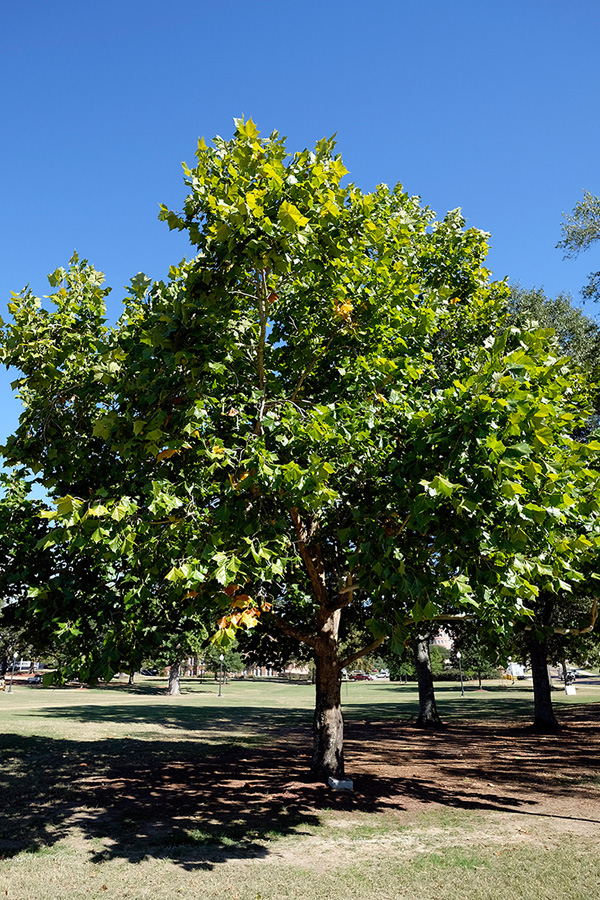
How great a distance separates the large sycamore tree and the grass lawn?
2986 millimetres

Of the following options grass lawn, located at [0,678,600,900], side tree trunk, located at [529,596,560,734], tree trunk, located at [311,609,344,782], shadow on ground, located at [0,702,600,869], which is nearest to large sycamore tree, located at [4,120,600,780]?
tree trunk, located at [311,609,344,782]

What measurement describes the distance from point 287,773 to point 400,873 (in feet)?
22.7

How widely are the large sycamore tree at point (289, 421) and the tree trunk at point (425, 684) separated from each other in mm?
14885

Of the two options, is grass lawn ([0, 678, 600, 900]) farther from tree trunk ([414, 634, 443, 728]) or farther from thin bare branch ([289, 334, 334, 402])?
thin bare branch ([289, 334, 334, 402])

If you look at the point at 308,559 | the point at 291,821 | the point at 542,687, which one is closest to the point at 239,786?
the point at 291,821

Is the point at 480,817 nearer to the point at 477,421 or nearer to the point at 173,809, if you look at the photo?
the point at 173,809

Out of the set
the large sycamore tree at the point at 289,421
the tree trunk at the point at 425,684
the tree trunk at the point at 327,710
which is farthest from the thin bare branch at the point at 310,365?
the tree trunk at the point at 425,684

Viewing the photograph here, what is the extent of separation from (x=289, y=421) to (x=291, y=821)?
655 centimetres

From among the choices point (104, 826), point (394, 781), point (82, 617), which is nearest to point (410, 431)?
point (82, 617)

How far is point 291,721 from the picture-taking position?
29031 millimetres

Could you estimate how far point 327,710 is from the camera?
12633 mm

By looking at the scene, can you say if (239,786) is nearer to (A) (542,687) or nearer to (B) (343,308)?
(B) (343,308)

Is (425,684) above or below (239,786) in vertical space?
above

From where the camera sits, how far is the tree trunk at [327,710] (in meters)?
12.4
